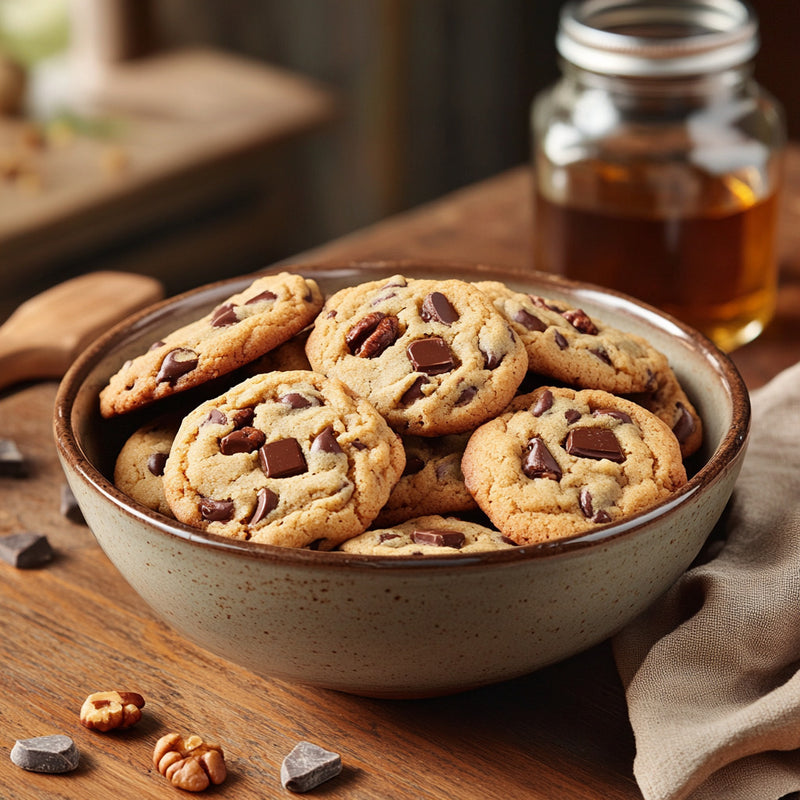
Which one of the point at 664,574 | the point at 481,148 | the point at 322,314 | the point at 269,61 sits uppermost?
the point at 322,314

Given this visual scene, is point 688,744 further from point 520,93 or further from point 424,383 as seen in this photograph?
point 520,93

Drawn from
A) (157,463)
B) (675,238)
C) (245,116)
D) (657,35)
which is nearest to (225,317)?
(157,463)

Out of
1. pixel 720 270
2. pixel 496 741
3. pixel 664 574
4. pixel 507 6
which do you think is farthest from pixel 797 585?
pixel 507 6

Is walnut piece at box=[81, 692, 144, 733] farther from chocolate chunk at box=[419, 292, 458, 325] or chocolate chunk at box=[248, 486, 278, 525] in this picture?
chocolate chunk at box=[419, 292, 458, 325]

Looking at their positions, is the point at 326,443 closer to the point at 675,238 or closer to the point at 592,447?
the point at 592,447

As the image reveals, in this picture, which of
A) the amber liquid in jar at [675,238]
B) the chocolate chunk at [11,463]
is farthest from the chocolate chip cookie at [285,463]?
the amber liquid in jar at [675,238]

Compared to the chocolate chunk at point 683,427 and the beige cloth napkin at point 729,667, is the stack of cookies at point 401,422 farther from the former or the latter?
the beige cloth napkin at point 729,667
